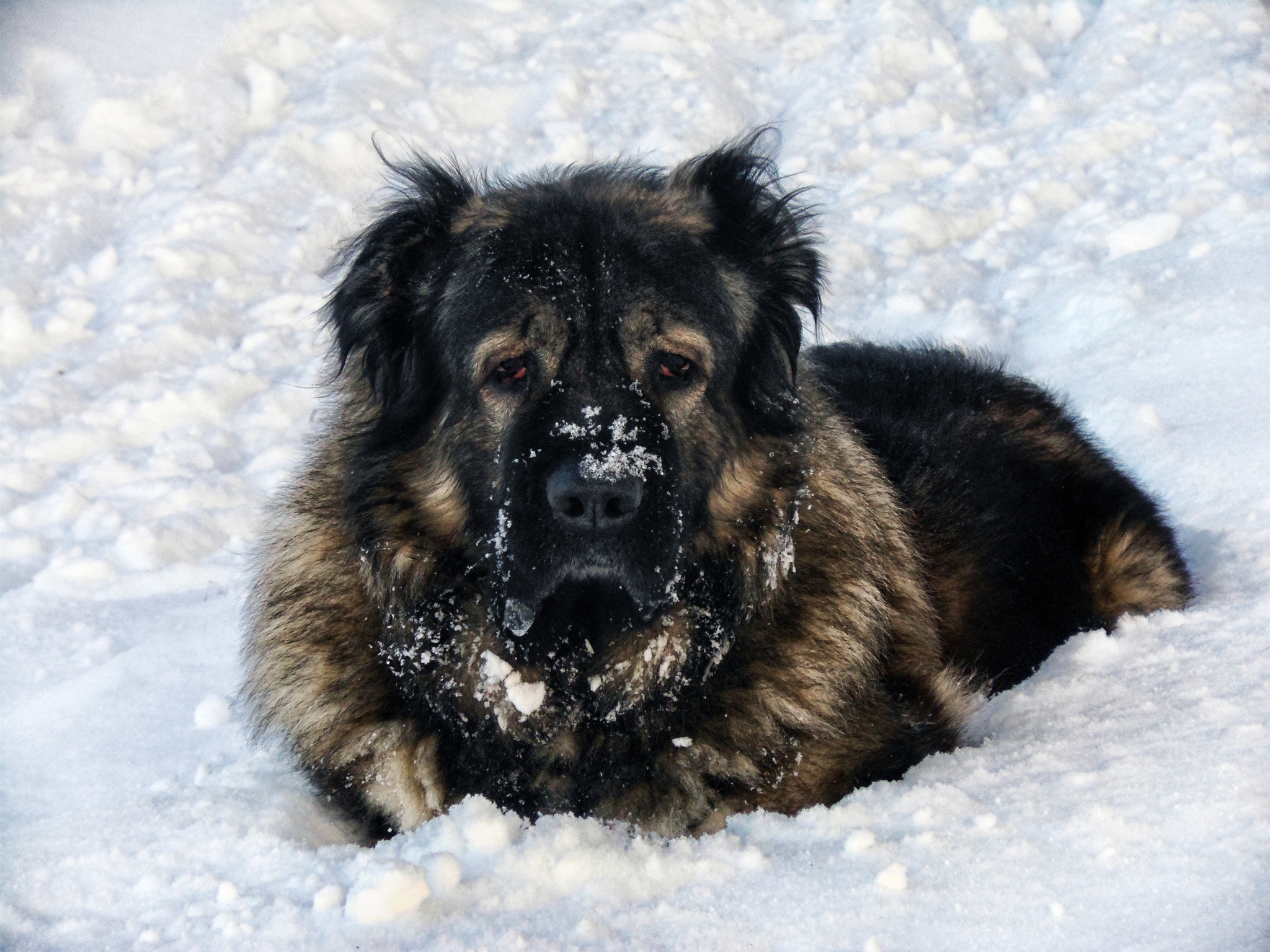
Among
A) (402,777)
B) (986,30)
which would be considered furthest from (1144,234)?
(402,777)

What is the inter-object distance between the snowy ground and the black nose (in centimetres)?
75

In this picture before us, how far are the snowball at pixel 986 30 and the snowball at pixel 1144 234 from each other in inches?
113

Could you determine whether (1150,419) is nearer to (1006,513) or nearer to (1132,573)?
(1132,573)

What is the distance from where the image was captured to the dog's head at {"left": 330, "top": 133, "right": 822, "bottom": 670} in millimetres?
2680

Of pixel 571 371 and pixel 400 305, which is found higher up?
pixel 571 371

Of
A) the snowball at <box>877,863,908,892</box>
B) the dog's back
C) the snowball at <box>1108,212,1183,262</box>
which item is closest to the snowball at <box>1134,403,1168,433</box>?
the dog's back

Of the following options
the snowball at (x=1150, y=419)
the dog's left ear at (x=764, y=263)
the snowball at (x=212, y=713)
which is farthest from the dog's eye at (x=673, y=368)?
the snowball at (x=1150, y=419)

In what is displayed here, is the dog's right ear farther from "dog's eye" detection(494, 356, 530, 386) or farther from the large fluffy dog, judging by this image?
"dog's eye" detection(494, 356, 530, 386)

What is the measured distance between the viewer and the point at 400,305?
3119 millimetres

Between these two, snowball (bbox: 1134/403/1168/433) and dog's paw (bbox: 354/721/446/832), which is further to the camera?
snowball (bbox: 1134/403/1168/433)

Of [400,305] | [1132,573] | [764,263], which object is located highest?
[764,263]

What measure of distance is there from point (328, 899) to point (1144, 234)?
6026 mm

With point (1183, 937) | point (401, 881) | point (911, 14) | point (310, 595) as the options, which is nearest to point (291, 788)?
point (310, 595)

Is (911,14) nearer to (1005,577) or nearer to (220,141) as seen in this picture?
(220,141)
